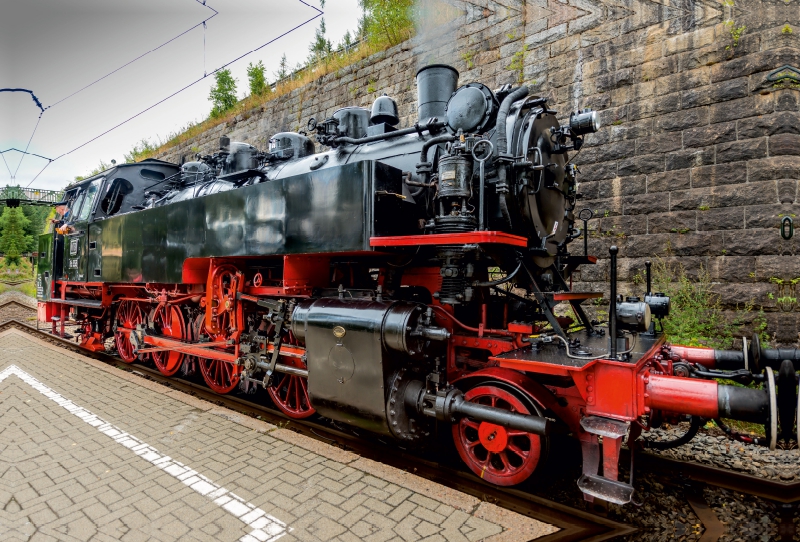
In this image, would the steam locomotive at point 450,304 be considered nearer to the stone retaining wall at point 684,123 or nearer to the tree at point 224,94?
the stone retaining wall at point 684,123

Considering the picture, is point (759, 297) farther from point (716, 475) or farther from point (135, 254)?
point (135, 254)

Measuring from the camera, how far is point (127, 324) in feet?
22.3

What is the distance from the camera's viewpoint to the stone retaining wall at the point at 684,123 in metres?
4.84

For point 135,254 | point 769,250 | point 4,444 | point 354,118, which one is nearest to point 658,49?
point 769,250

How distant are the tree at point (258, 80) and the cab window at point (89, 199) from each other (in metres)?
6.75

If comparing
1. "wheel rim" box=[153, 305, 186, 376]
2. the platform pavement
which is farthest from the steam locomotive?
"wheel rim" box=[153, 305, 186, 376]

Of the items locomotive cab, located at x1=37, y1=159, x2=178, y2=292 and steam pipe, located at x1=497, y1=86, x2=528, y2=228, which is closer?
steam pipe, located at x1=497, y1=86, x2=528, y2=228

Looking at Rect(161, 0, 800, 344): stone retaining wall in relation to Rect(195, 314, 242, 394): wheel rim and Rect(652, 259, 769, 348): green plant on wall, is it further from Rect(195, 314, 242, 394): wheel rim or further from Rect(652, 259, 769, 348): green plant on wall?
Rect(195, 314, 242, 394): wheel rim

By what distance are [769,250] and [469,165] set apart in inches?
166

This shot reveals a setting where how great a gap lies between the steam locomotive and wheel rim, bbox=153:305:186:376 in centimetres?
78

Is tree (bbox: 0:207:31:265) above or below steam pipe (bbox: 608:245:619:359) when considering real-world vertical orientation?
above

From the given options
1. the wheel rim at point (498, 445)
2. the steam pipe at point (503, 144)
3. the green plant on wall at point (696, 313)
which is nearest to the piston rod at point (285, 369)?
the wheel rim at point (498, 445)

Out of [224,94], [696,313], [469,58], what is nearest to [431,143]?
[696,313]

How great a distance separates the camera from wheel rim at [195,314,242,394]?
5.03m
